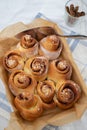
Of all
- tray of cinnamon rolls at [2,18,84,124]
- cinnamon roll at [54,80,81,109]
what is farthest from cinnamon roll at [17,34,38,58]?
cinnamon roll at [54,80,81,109]

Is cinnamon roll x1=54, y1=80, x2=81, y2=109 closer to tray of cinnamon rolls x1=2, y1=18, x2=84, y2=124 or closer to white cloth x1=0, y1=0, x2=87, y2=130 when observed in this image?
tray of cinnamon rolls x1=2, y1=18, x2=84, y2=124

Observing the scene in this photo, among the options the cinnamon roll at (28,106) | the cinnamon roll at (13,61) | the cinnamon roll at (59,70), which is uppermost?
the cinnamon roll at (13,61)

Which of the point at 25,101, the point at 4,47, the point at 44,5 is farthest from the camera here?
the point at 44,5

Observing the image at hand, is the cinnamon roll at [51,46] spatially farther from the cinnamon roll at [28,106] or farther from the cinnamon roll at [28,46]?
the cinnamon roll at [28,106]

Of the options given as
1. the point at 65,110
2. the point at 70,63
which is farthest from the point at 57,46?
the point at 65,110

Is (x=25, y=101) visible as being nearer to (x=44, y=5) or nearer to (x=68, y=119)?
(x=68, y=119)

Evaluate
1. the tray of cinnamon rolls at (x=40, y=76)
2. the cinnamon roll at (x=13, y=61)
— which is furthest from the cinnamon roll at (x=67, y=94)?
the cinnamon roll at (x=13, y=61)
